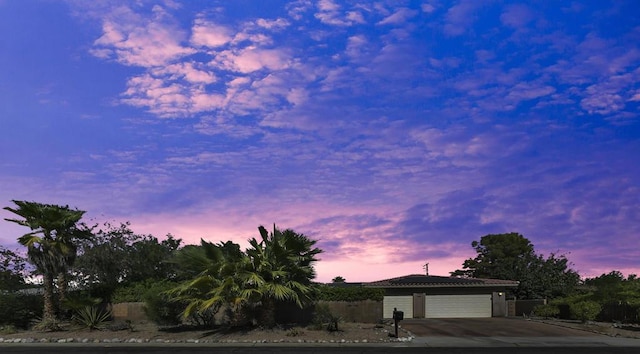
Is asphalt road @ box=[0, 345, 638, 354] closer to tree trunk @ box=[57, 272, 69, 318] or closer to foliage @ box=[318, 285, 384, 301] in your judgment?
tree trunk @ box=[57, 272, 69, 318]

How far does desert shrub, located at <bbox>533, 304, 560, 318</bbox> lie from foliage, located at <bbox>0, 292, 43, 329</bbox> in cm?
2972

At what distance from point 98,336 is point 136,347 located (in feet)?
10.8

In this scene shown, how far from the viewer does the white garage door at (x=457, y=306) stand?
3775 cm

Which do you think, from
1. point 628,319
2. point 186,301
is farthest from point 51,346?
point 628,319

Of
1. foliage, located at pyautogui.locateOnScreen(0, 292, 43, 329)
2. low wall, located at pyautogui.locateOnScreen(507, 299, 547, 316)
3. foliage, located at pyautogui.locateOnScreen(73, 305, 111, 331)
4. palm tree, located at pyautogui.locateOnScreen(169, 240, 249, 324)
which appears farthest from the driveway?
foliage, located at pyautogui.locateOnScreen(0, 292, 43, 329)

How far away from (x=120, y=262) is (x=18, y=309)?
7057 millimetres

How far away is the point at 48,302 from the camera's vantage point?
939 inches

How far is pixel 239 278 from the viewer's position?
2156cm

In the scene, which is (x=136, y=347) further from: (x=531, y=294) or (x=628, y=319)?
(x=531, y=294)

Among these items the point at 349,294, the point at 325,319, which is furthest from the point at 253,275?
the point at 349,294

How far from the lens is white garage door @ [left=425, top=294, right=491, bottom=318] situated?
37750mm

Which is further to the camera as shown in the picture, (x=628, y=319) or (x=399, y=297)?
(x=399, y=297)

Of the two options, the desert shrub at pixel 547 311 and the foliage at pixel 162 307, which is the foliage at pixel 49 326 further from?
the desert shrub at pixel 547 311

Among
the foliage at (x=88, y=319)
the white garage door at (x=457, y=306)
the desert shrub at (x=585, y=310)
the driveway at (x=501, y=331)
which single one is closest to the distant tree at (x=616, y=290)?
the desert shrub at (x=585, y=310)
